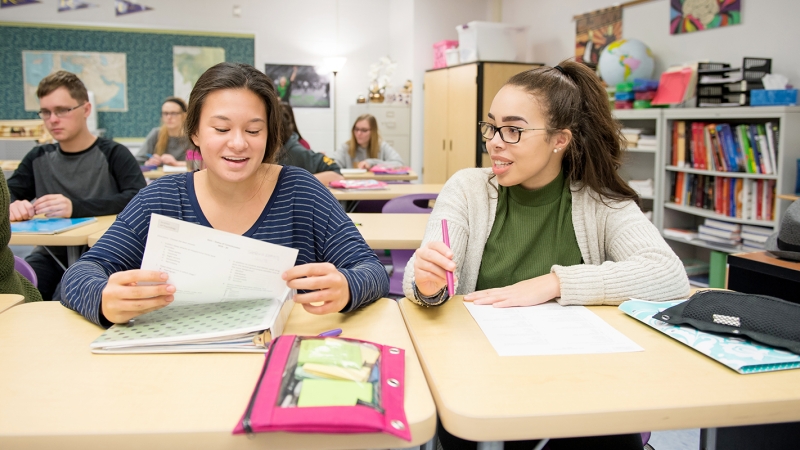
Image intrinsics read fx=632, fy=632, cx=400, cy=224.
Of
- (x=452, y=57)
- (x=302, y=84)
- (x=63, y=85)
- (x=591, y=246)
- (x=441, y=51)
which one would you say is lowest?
(x=591, y=246)

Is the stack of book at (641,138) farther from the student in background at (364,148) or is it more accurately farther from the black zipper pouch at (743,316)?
the black zipper pouch at (743,316)

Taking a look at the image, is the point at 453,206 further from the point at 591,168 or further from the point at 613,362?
the point at 613,362

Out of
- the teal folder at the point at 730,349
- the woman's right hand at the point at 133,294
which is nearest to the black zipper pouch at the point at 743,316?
the teal folder at the point at 730,349

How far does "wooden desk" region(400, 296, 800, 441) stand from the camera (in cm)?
86

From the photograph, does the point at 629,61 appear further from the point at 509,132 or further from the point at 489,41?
the point at 509,132

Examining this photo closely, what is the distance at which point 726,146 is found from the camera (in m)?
3.86

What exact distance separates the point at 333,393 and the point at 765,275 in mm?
2082

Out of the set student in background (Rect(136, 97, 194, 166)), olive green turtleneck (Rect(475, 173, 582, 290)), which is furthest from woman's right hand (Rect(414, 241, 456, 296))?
student in background (Rect(136, 97, 194, 166))

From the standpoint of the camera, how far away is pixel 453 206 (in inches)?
62.7

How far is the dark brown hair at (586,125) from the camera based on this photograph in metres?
1.58

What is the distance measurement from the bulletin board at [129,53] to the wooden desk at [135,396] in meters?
6.68

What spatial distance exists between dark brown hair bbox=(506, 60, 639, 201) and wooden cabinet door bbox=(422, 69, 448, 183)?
16.8 feet

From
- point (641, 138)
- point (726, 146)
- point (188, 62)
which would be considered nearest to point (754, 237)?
point (726, 146)

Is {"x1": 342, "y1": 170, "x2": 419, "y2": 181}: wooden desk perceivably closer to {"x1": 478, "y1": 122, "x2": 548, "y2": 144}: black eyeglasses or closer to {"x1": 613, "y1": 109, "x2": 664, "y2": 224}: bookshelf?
{"x1": 613, "y1": 109, "x2": 664, "y2": 224}: bookshelf
